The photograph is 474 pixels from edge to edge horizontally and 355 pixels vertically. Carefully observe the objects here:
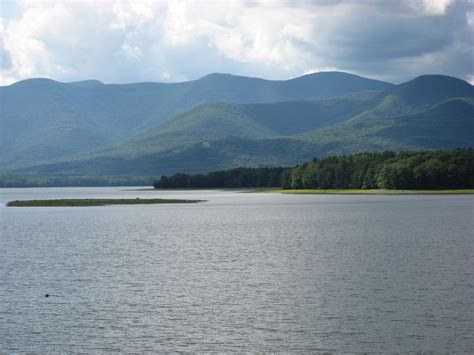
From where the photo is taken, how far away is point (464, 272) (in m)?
51.2

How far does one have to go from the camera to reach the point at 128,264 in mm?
59562

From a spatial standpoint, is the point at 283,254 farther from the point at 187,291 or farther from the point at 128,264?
the point at 187,291

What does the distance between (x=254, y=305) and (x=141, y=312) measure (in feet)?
20.6

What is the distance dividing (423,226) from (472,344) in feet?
193

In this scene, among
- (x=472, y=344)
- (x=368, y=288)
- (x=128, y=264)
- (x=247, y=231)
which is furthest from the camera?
(x=247, y=231)

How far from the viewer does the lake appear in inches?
1371

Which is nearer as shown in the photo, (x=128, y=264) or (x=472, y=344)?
(x=472, y=344)

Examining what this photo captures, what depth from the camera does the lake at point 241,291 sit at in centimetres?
3481

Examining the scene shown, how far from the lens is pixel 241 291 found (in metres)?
46.2

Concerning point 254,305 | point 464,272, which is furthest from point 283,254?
point 254,305

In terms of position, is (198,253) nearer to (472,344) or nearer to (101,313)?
(101,313)

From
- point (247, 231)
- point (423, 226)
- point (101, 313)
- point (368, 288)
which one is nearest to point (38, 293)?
point (101, 313)

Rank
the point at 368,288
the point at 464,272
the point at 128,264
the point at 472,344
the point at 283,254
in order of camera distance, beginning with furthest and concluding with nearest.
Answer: the point at 283,254 < the point at 128,264 < the point at 464,272 < the point at 368,288 < the point at 472,344

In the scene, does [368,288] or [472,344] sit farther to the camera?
[368,288]
